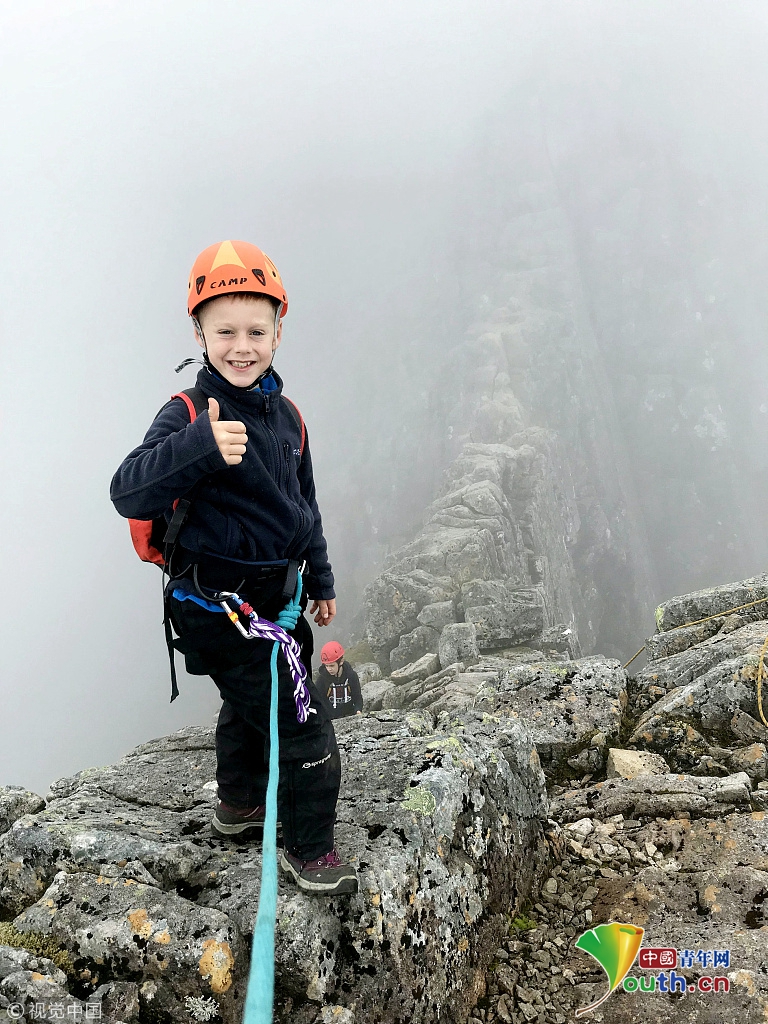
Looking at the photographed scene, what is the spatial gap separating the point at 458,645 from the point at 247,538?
3907 centimetres

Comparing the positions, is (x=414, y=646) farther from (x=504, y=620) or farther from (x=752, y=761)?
(x=752, y=761)

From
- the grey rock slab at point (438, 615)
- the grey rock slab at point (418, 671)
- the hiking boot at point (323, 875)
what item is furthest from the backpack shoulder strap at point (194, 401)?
the grey rock slab at point (438, 615)

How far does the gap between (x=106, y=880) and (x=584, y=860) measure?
3909 millimetres

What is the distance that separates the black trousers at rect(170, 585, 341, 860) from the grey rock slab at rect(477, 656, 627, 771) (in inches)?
177

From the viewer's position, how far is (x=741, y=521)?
10575 centimetres

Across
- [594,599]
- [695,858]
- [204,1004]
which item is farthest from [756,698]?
[594,599]

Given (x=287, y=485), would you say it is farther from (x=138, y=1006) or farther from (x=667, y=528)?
(x=667, y=528)

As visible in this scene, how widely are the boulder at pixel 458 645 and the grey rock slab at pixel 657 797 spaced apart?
1285 inches

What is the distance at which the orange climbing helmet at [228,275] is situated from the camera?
365 centimetres

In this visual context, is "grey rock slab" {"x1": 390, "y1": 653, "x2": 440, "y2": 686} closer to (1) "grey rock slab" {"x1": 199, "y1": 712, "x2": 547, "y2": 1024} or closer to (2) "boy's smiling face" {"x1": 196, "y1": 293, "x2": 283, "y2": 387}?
(1) "grey rock slab" {"x1": 199, "y1": 712, "x2": 547, "y2": 1024}

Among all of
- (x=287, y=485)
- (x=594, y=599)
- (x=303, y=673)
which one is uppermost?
(x=287, y=485)

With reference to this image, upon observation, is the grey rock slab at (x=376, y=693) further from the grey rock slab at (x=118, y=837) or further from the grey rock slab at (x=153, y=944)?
the grey rock slab at (x=153, y=944)

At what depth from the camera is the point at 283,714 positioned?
12.4ft

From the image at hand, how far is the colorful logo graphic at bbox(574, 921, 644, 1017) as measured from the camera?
381 centimetres
